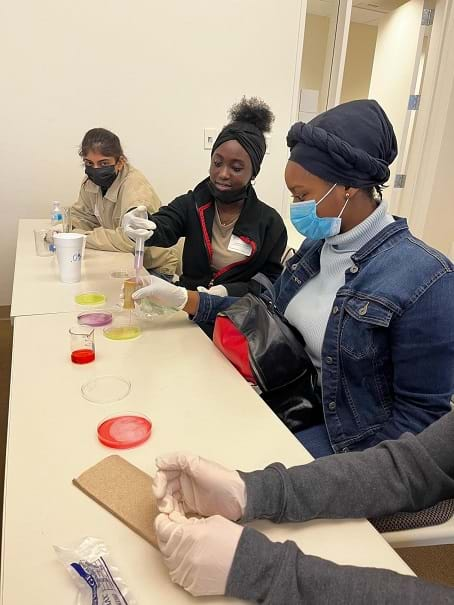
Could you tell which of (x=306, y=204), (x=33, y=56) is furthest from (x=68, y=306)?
(x=33, y=56)

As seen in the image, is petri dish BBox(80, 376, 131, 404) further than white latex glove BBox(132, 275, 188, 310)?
No

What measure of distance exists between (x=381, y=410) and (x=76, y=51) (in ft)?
8.58

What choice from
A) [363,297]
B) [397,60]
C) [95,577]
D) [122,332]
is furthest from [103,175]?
[397,60]

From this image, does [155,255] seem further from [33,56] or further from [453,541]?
[453,541]

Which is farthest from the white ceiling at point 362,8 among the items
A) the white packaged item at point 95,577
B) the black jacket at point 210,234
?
the white packaged item at point 95,577

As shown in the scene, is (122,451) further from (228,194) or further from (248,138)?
(248,138)

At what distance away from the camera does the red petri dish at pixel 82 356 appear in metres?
1.05

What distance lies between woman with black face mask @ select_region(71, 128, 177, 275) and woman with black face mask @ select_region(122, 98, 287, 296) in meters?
0.22

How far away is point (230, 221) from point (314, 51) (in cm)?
222

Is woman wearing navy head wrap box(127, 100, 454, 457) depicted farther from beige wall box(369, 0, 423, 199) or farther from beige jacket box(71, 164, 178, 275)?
beige wall box(369, 0, 423, 199)

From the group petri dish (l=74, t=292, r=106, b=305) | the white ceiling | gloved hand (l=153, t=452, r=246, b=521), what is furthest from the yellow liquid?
the white ceiling

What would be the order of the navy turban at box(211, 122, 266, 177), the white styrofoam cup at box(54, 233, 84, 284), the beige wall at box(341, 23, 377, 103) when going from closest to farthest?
the white styrofoam cup at box(54, 233, 84, 284) < the navy turban at box(211, 122, 266, 177) < the beige wall at box(341, 23, 377, 103)

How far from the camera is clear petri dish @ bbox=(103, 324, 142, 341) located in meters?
1.20

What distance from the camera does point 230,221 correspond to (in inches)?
71.3
